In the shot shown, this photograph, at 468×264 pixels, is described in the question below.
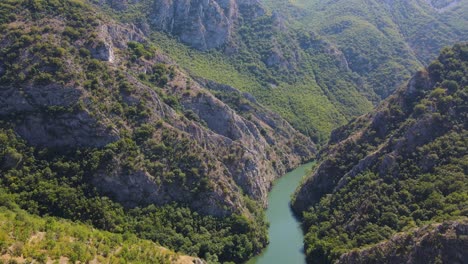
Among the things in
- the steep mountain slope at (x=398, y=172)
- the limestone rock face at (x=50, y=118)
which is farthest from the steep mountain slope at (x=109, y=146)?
the steep mountain slope at (x=398, y=172)

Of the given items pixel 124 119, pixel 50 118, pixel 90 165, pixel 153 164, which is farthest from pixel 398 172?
pixel 50 118

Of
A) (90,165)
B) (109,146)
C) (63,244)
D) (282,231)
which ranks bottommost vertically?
(282,231)

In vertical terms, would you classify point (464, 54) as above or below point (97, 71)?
above

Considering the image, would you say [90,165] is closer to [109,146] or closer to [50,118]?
[109,146]

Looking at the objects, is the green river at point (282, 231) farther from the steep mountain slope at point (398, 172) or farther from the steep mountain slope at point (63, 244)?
the steep mountain slope at point (63, 244)

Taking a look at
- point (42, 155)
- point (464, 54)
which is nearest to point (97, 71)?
point (42, 155)

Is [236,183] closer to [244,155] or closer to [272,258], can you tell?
[244,155]
